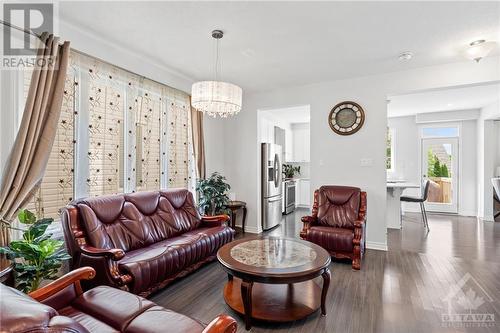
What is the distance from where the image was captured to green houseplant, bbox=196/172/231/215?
428 cm

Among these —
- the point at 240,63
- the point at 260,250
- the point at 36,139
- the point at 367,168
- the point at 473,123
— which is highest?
the point at 240,63

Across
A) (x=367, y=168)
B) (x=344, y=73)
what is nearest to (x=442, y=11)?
(x=344, y=73)

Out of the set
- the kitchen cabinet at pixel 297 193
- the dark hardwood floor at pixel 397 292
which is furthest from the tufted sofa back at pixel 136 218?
the kitchen cabinet at pixel 297 193

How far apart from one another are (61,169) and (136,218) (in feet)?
3.00

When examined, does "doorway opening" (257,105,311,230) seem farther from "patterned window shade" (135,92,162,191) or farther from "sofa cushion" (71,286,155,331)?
"sofa cushion" (71,286,155,331)

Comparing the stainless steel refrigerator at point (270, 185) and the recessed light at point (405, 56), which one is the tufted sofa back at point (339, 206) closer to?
the stainless steel refrigerator at point (270, 185)

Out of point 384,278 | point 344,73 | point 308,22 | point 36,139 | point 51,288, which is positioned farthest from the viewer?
point 344,73

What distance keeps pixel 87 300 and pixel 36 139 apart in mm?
1594

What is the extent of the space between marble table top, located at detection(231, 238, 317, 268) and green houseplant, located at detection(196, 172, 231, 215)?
162 centimetres

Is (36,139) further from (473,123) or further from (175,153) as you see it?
(473,123)

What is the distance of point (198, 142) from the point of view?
4.43 m

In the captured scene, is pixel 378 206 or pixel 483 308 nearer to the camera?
pixel 483 308

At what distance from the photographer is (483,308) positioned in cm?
232

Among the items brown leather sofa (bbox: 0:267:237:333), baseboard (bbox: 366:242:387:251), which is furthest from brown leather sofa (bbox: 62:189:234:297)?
baseboard (bbox: 366:242:387:251)
